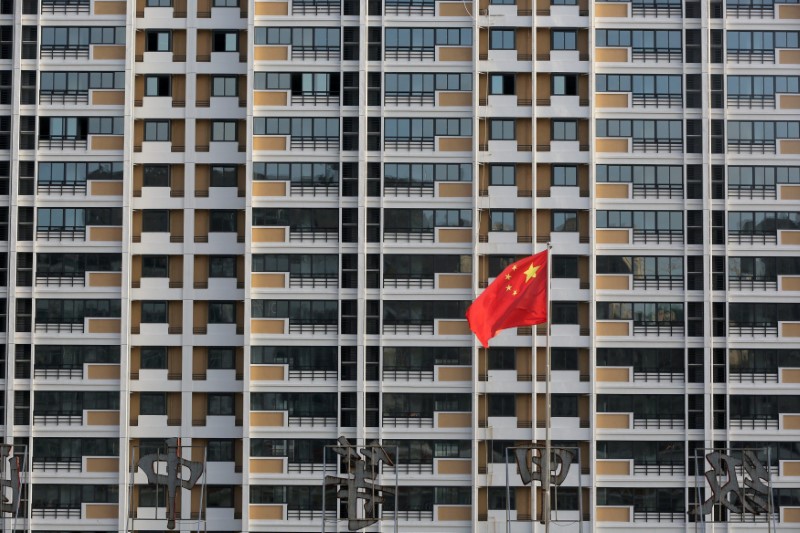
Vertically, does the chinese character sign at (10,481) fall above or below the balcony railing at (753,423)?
below

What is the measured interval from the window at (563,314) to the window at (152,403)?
1715cm

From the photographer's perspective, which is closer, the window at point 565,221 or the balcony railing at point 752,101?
the window at point 565,221

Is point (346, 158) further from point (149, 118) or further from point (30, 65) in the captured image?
point (30, 65)

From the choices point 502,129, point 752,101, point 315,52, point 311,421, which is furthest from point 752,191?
point 311,421

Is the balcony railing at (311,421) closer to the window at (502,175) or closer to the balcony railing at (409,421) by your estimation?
the balcony railing at (409,421)

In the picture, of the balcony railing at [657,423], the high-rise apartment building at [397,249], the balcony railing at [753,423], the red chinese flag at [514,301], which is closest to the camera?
the red chinese flag at [514,301]

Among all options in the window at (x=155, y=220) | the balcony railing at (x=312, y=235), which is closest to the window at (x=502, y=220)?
the balcony railing at (x=312, y=235)

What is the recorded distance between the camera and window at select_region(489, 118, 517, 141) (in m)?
61.1

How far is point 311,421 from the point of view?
197ft

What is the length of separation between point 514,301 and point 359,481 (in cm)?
1116

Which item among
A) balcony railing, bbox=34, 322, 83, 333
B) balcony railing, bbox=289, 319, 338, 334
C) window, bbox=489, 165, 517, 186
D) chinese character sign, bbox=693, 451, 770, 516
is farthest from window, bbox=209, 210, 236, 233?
chinese character sign, bbox=693, 451, 770, 516

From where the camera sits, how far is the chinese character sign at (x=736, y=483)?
55094 mm

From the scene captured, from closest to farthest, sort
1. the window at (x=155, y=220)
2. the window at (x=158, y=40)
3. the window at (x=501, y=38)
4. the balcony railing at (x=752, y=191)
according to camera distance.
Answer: the balcony railing at (x=752, y=191) → the window at (x=155, y=220) → the window at (x=501, y=38) → the window at (x=158, y=40)

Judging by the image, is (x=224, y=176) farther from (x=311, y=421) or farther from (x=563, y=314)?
(x=563, y=314)
